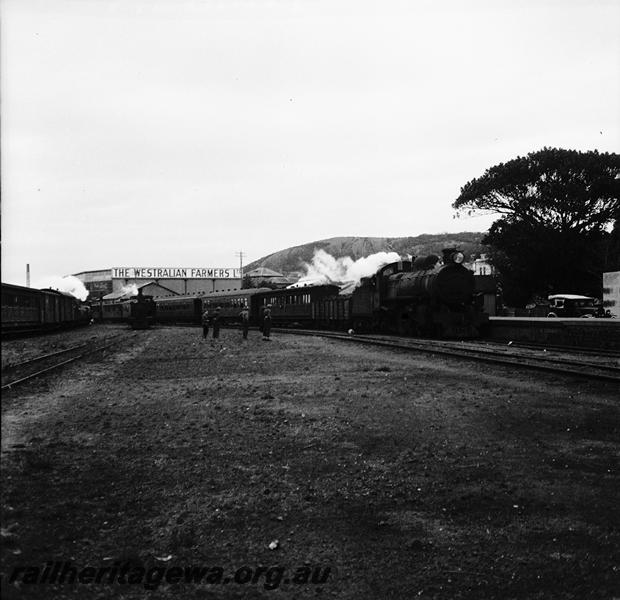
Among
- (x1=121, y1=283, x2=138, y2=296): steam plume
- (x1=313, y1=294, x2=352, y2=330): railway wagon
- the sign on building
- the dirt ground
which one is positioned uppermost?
the sign on building

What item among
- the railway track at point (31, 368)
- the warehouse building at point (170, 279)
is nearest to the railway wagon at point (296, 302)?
the railway track at point (31, 368)

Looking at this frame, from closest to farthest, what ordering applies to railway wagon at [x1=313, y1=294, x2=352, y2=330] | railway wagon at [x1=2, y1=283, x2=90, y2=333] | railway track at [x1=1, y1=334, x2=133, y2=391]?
railway track at [x1=1, y1=334, x2=133, y2=391] → railway wagon at [x1=2, y1=283, x2=90, y2=333] → railway wagon at [x1=313, y1=294, x2=352, y2=330]

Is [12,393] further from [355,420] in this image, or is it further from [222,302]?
[222,302]

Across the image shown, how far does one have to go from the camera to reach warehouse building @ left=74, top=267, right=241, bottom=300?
385 feet

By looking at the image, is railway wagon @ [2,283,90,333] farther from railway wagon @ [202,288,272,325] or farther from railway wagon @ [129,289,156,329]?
railway wagon @ [202,288,272,325]

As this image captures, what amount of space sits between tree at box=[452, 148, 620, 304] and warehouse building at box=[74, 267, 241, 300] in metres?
72.3

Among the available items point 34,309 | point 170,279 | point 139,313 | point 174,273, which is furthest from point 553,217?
point 174,273

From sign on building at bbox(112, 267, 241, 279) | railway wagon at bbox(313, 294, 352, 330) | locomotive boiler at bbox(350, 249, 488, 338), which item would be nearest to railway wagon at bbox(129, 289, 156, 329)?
railway wagon at bbox(313, 294, 352, 330)

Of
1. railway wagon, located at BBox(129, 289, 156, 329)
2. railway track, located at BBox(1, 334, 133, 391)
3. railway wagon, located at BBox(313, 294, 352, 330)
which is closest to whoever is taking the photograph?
railway track, located at BBox(1, 334, 133, 391)

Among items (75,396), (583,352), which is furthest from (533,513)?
(583,352)

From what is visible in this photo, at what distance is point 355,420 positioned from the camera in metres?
8.38

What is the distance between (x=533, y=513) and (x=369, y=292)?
24.8m

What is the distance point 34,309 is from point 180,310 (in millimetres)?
26028

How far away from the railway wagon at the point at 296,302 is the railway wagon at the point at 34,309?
1201 centimetres
